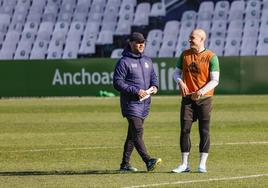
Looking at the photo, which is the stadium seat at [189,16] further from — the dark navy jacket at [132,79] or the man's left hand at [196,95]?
the man's left hand at [196,95]

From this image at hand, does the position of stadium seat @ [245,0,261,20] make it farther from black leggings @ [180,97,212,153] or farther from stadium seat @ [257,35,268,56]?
black leggings @ [180,97,212,153]

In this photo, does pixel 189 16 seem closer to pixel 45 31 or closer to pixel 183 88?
pixel 45 31

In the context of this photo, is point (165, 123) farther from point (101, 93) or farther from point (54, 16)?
point (54, 16)

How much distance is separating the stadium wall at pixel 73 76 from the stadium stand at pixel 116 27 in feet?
11.6

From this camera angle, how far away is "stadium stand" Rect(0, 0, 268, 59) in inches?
1638

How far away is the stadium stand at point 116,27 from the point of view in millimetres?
41594

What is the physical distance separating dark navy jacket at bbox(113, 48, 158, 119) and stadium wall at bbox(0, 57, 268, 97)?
22590 millimetres

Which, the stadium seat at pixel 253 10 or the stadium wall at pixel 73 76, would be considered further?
the stadium seat at pixel 253 10

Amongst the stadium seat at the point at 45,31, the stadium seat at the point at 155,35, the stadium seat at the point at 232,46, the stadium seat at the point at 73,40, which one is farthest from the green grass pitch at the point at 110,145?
the stadium seat at the point at 45,31

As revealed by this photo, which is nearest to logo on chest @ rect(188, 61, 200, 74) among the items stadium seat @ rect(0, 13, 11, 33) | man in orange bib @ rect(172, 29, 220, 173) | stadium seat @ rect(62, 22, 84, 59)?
man in orange bib @ rect(172, 29, 220, 173)

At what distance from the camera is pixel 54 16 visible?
4581 cm

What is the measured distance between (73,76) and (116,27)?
20.8ft

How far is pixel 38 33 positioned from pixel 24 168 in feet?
99.6

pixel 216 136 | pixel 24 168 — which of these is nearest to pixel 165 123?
pixel 216 136
